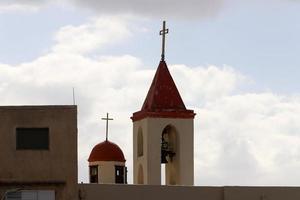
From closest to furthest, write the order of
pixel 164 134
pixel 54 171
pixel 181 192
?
pixel 54 171 < pixel 181 192 < pixel 164 134

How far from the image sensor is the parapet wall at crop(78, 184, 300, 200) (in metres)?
41.8

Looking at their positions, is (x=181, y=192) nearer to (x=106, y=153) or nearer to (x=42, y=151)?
(x=42, y=151)

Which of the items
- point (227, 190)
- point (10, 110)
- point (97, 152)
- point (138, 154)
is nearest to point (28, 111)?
point (10, 110)

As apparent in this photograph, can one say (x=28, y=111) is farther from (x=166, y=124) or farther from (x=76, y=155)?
(x=166, y=124)

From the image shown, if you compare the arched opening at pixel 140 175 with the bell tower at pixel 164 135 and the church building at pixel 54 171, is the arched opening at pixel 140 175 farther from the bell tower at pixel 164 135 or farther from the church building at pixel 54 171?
the church building at pixel 54 171

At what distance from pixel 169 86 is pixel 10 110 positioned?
426 inches

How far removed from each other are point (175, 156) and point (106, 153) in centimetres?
599

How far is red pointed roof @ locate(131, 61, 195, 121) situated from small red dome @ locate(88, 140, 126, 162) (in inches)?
185

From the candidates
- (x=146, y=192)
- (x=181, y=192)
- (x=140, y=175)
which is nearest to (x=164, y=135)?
(x=140, y=175)

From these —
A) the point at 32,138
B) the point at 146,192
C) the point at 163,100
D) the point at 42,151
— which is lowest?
the point at 146,192

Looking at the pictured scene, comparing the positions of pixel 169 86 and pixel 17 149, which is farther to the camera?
pixel 169 86

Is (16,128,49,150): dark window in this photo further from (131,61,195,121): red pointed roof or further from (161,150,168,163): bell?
(161,150,168,163): bell

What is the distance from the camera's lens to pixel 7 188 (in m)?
40.8

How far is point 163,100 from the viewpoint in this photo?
49719 mm
